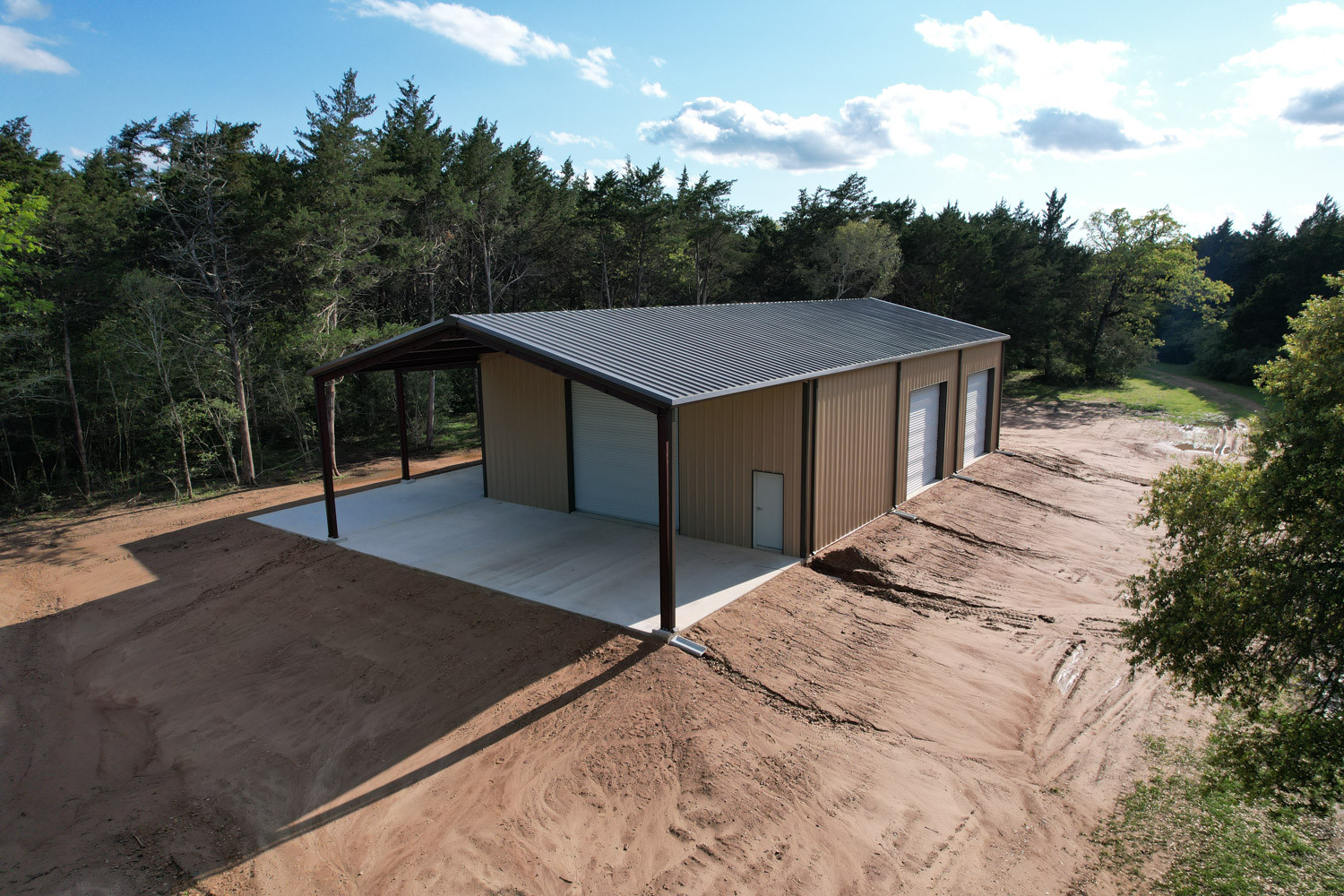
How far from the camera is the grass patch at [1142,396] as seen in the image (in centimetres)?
2572

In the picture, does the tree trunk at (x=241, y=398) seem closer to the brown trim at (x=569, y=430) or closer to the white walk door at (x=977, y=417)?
the brown trim at (x=569, y=430)

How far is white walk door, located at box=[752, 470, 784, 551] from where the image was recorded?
10.4 m

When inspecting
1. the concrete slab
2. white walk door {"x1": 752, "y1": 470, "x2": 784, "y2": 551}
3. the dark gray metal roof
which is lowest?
the concrete slab

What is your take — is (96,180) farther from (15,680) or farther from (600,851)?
(600,851)

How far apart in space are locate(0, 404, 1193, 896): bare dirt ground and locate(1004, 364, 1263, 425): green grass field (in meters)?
19.9

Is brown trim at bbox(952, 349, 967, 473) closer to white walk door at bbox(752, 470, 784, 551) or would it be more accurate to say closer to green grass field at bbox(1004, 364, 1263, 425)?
white walk door at bbox(752, 470, 784, 551)

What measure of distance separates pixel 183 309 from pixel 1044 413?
89.1 ft

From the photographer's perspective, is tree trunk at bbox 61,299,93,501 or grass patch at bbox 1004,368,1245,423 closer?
tree trunk at bbox 61,299,93,501

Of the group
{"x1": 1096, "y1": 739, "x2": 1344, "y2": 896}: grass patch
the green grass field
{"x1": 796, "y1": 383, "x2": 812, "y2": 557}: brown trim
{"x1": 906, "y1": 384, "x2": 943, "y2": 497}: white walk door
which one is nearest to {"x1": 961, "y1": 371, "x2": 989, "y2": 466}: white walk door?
{"x1": 906, "y1": 384, "x2": 943, "y2": 497}: white walk door

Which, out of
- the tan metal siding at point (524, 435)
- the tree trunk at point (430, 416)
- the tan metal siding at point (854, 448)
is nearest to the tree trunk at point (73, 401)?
the tree trunk at point (430, 416)

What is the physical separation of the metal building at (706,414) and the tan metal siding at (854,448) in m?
0.04

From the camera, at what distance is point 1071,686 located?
731 centimetres

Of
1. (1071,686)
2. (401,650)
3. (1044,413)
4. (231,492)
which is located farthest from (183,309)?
(1044,413)

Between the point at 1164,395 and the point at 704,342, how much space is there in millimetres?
27464
